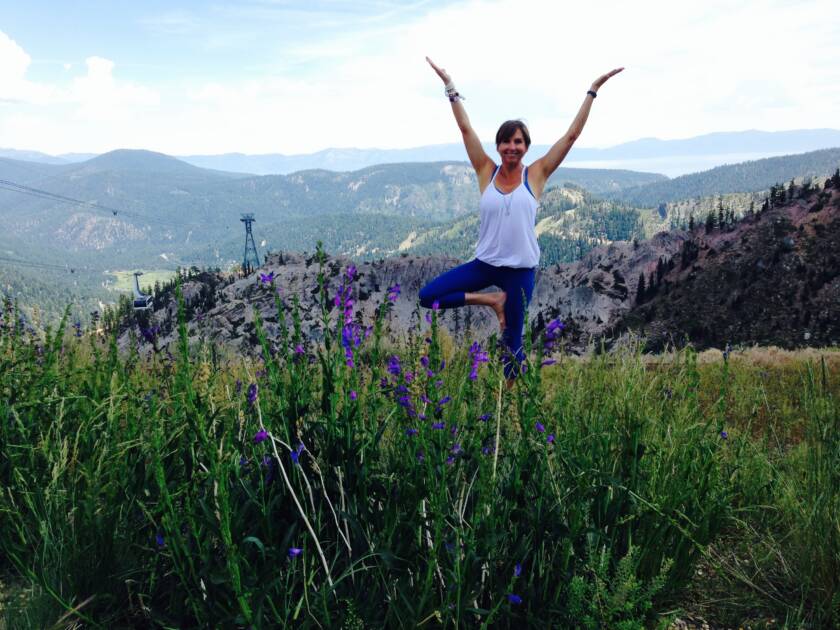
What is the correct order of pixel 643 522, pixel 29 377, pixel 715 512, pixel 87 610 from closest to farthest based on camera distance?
1. pixel 87 610
2. pixel 643 522
3. pixel 715 512
4. pixel 29 377

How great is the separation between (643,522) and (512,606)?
2.66 ft

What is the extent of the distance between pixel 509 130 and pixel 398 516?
3743mm

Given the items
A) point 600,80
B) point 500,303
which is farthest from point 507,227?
point 600,80

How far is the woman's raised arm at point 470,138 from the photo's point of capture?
16.7ft

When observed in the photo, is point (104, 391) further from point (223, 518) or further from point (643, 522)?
point (643, 522)

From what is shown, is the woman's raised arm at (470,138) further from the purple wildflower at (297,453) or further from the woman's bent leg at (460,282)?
the purple wildflower at (297,453)

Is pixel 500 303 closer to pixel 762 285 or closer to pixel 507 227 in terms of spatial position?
pixel 507 227

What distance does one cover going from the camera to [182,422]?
9.96 ft

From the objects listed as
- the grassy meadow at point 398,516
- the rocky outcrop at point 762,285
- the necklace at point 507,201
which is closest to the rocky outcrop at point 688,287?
the rocky outcrop at point 762,285

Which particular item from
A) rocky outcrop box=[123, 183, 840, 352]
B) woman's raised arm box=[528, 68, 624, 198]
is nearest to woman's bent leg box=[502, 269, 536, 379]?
woman's raised arm box=[528, 68, 624, 198]

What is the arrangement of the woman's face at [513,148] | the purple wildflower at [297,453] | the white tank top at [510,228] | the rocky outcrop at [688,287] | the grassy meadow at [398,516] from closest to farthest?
the grassy meadow at [398,516], the purple wildflower at [297,453], the white tank top at [510,228], the woman's face at [513,148], the rocky outcrop at [688,287]

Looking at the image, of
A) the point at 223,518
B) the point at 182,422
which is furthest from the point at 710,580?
the point at 182,422

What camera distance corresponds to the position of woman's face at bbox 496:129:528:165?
191 inches

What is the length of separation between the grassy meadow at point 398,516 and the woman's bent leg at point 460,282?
1.92 metres
